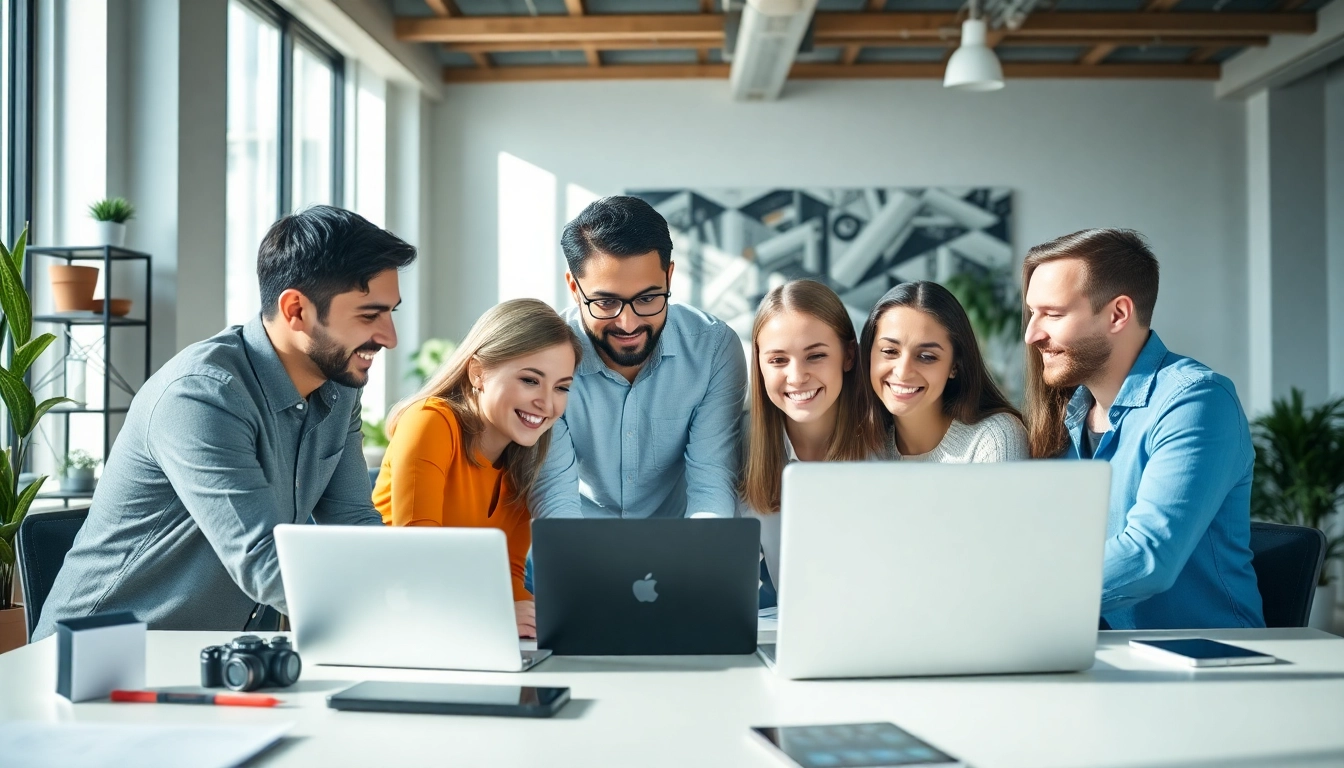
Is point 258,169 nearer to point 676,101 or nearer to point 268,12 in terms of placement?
point 268,12

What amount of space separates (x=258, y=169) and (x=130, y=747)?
14.6 feet

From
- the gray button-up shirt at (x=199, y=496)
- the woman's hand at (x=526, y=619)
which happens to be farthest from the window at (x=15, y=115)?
the woman's hand at (x=526, y=619)

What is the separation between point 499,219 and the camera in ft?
22.2

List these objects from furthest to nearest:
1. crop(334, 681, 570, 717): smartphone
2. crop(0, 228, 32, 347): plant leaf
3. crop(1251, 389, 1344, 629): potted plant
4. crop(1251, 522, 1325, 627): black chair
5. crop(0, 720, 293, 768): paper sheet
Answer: crop(1251, 389, 1344, 629): potted plant, crop(0, 228, 32, 347): plant leaf, crop(1251, 522, 1325, 627): black chair, crop(334, 681, 570, 717): smartphone, crop(0, 720, 293, 768): paper sheet

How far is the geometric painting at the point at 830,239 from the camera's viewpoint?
6617 millimetres

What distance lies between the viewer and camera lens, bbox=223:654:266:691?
53.7 inches

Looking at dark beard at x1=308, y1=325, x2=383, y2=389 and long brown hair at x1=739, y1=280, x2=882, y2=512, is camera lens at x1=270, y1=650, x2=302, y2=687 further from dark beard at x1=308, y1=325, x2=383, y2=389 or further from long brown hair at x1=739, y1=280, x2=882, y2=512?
long brown hair at x1=739, y1=280, x2=882, y2=512

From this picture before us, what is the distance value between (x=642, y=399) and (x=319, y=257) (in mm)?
851

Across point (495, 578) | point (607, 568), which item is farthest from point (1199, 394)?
point (495, 578)

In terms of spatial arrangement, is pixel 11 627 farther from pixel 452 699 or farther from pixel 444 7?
pixel 444 7

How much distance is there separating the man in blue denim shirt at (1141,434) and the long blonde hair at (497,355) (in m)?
1.05

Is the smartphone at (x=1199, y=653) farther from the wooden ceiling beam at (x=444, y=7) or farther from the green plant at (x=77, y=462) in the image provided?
the wooden ceiling beam at (x=444, y=7)

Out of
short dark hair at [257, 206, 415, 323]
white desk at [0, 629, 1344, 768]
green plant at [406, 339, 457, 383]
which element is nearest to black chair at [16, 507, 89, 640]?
white desk at [0, 629, 1344, 768]

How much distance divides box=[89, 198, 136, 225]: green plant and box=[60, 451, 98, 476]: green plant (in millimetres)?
783
